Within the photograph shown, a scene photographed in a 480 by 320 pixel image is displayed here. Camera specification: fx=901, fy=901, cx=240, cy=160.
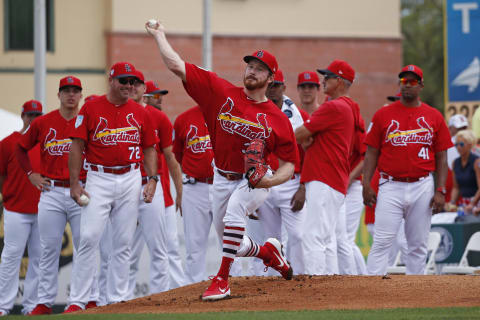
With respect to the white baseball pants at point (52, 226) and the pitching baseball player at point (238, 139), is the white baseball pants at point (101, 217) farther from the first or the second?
the pitching baseball player at point (238, 139)

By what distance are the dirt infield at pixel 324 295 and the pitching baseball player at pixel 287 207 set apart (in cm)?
109

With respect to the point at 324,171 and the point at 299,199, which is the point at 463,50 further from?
the point at 324,171

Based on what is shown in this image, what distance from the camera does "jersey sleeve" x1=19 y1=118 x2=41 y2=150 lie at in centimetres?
1074

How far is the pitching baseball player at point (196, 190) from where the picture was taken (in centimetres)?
1157

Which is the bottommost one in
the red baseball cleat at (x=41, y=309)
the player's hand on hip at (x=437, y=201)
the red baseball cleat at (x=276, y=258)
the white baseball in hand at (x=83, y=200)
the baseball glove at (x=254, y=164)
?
the red baseball cleat at (x=41, y=309)

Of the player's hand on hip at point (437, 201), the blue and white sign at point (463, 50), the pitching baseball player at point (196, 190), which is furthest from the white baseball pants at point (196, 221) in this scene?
the blue and white sign at point (463, 50)

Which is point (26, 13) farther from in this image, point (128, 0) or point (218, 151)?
point (218, 151)

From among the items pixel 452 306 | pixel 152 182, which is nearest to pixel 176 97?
pixel 152 182

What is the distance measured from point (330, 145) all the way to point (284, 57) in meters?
15.5

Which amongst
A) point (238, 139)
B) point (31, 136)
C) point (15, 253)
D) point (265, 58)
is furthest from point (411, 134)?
point (15, 253)

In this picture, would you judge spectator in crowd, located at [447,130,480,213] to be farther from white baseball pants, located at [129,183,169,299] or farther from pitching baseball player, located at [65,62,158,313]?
pitching baseball player, located at [65,62,158,313]

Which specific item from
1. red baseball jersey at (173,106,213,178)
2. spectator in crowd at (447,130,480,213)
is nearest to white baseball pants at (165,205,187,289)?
red baseball jersey at (173,106,213,178)

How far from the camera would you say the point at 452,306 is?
25.3 feet

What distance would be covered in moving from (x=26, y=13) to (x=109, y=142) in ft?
51.8
